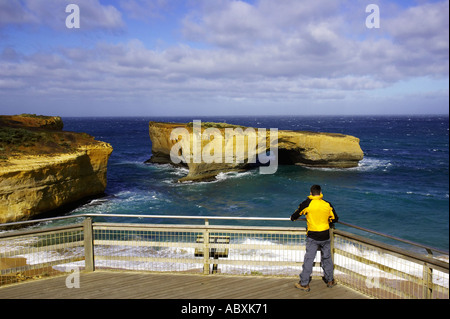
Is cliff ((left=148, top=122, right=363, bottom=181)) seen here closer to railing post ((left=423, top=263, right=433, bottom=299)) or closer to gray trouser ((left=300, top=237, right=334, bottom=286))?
gray trouser ((left=300, top=237, right=334, bottom=286))

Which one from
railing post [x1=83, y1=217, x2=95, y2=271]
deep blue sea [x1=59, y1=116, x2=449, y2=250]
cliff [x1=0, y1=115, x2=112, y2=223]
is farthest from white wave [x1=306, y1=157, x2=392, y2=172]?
railing post [x1=83, y1=217, x2=95, y2=271]

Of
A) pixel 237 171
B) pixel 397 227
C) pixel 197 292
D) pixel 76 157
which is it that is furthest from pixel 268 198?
pixel 197 292

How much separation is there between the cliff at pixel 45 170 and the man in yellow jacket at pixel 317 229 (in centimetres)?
1637

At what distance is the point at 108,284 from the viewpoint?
6258 mm

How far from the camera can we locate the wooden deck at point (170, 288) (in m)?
5.82

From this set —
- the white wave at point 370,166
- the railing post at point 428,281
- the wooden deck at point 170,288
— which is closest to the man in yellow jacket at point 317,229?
the wooden deck at point 170,288

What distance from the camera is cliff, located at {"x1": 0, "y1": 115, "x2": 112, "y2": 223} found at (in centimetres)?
1706

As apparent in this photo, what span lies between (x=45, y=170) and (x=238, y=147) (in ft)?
63.3

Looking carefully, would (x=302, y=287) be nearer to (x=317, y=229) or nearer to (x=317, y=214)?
(x=317, y=229)

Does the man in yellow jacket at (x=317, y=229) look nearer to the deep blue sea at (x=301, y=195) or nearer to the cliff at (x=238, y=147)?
the deep blue sea at (x=301, y=195)

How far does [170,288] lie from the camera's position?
608cm

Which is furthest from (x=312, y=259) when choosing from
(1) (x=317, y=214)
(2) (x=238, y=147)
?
(2) (x=238, y=147)

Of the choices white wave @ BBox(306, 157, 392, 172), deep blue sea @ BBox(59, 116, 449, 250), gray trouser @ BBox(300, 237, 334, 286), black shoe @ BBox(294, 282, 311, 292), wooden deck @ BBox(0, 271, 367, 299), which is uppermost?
gray trouser @ BBox(300, 237, 334, 286)
